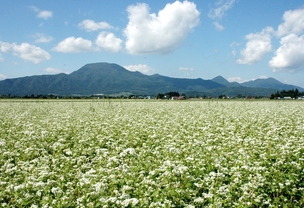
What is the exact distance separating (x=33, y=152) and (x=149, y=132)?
5.57m

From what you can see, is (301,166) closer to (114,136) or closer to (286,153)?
(286,153)

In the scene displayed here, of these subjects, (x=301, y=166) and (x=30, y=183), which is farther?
(x=301, y=166)

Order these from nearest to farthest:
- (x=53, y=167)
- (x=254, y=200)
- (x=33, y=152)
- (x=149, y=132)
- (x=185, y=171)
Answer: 1. (x=254, y=200)
2. (x=185, y=171)
3. (x=53, y=167)
4. (x=33, y=152)
5. (x=149, y=132)

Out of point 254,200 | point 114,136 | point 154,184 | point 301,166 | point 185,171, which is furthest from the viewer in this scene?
point 114,136

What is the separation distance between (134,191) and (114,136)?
7.21 metres

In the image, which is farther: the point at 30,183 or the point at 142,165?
the point at 142,165

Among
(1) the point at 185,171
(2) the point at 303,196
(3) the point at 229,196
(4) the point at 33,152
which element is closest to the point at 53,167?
(4) the point at 33,152

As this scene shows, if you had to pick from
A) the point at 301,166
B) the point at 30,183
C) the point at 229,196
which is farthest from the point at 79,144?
the point at 301,166

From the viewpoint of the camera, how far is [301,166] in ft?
26.2

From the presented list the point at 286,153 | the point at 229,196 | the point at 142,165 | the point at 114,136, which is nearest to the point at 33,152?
the point at 114,136

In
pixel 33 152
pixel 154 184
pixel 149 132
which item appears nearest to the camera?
pixel 154 184

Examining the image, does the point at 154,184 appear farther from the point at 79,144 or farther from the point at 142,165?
the point at 79,144

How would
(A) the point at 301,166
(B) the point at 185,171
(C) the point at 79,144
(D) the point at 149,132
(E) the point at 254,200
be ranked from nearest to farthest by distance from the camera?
(E) the point at 254,200 < (B) the point at 185,171 < (A) the point at 301,166 < (C) the point at 79,144 < (D) the point at 149,132

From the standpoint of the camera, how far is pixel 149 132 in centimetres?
1395
